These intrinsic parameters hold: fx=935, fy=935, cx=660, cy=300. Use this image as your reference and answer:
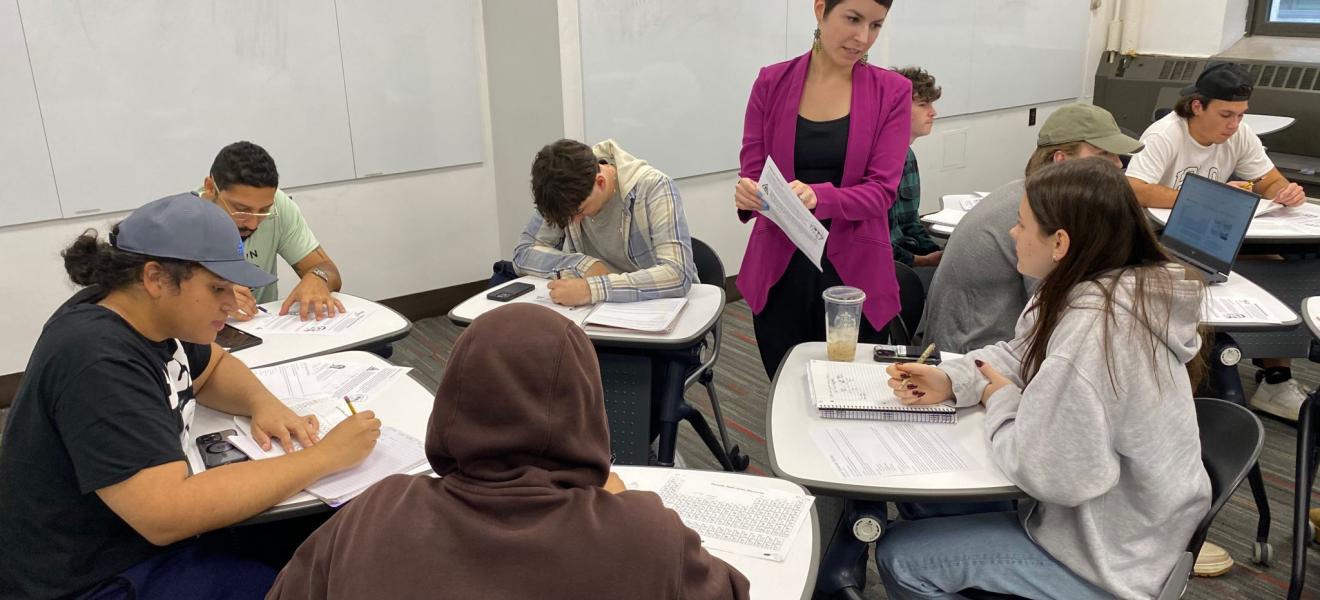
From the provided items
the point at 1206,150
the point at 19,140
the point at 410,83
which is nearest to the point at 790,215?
the point at 1206,150

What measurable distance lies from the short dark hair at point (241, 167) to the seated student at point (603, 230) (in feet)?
2.38

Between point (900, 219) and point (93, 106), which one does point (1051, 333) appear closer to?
point (900, 219)

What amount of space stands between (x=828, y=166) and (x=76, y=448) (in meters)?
1.84

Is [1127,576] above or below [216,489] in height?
below

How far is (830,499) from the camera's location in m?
2.42

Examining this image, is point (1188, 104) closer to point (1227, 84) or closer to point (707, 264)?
point (1227, 84)

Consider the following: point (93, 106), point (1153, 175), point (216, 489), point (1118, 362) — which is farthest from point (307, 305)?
point (1153, 175)

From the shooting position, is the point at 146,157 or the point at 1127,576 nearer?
the point at 1127,576

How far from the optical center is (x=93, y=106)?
364 centimetres

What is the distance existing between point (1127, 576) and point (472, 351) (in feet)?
4.09

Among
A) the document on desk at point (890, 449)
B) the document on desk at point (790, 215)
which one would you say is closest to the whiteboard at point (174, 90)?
the document on desk at point (790, 215)

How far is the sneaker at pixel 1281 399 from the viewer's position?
3.50 meters

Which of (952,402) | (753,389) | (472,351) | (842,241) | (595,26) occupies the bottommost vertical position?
(753,389)

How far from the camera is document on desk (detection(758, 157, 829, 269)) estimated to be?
2295mm
